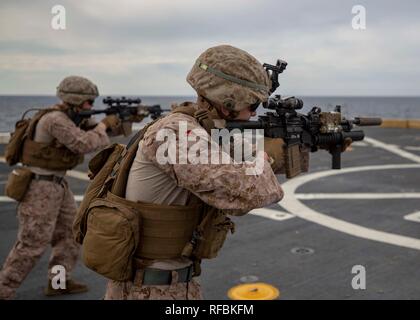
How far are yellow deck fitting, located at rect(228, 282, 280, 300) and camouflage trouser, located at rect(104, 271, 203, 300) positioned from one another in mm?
2037

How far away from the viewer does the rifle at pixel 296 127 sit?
10.8 ft

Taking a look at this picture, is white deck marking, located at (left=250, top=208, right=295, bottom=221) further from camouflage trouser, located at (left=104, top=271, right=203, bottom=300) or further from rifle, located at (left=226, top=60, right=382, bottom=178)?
camouflage trouser, located at (left=104, top=271, right=203, bottom=300)

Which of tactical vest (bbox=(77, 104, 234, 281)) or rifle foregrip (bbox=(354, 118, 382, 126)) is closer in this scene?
tactical vest (bbox=(77, 104, 234, 281))

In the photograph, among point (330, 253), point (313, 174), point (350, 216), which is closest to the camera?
point (330, 253)

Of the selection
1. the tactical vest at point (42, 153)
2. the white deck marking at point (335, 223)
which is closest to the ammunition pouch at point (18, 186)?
the tactical vest at point (42, 153)

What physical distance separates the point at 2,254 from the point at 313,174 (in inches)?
295

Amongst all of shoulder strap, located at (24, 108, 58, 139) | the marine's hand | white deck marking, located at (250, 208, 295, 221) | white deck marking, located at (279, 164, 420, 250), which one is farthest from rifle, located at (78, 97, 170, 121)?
white deck marking, located at (279, 164, 420, 250)

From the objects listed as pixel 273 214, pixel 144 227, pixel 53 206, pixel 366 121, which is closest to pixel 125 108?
pixel 53 206

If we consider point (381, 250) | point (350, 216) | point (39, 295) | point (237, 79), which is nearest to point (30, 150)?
point (39, 295)

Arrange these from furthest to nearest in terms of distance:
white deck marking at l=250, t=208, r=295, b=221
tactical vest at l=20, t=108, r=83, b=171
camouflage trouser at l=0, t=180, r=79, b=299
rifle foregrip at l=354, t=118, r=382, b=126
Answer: white deck marking at l=250, t=208, r=295, b=221 → tactical vest at l=20, t=108, r=83, b=171 → rifle foregrip at l=354, t=118, r=382, b=126 → camouflage trouser at l=0, t=180, r=79, b=299

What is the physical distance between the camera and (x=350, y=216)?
295 inches

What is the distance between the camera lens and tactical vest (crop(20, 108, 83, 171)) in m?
4.85

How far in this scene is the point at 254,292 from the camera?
4.79 metres

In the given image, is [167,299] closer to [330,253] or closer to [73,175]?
[330,253]
